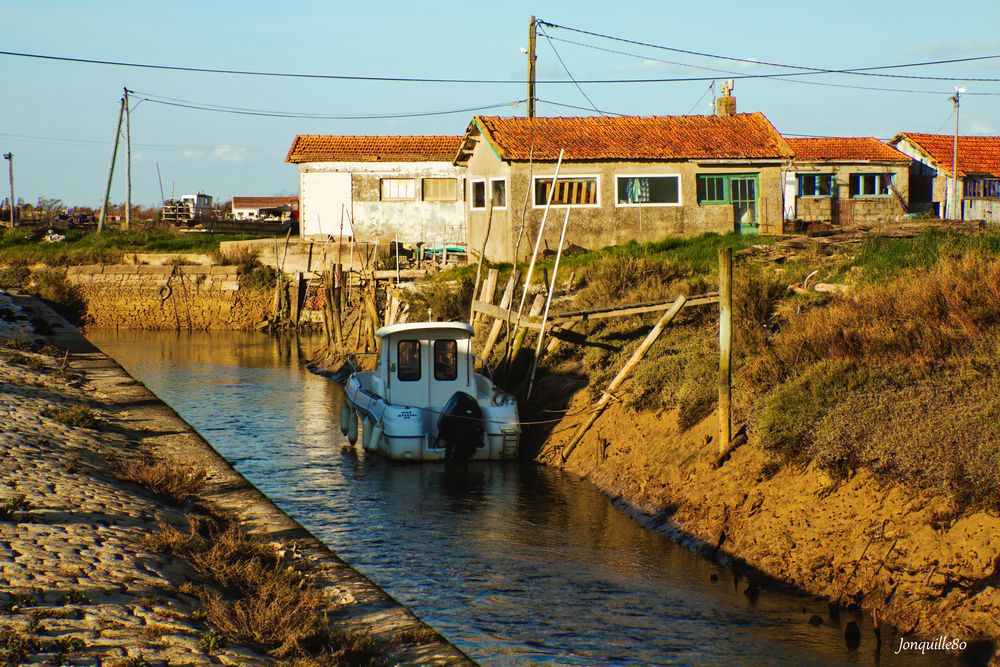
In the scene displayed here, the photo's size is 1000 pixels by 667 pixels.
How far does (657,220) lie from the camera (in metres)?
31.7

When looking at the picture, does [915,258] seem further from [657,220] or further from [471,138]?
[471,138]

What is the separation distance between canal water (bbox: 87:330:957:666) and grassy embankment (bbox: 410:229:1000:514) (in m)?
1.74

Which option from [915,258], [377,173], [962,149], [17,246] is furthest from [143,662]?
[17,246]

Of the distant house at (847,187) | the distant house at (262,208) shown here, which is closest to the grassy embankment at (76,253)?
the distant house at (262,208)

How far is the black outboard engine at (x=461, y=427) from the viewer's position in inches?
690

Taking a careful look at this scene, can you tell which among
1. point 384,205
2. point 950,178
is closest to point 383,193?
point 384,205

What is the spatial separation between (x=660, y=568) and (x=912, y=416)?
3.17 meters

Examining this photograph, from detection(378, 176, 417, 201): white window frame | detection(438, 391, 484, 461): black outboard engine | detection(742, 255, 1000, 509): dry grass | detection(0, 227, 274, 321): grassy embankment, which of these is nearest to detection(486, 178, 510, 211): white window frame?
detection(378, 176, 417, 201): white window frame

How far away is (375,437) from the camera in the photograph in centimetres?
1798

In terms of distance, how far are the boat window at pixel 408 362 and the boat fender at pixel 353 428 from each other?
179 centimetres

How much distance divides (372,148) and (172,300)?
1050 centimetres

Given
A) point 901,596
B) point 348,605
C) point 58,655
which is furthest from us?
point 901,596

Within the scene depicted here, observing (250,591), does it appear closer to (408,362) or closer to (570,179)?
(408,362)

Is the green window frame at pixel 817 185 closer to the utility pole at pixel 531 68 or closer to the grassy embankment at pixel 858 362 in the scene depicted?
the utility pole at pixel 531 68
